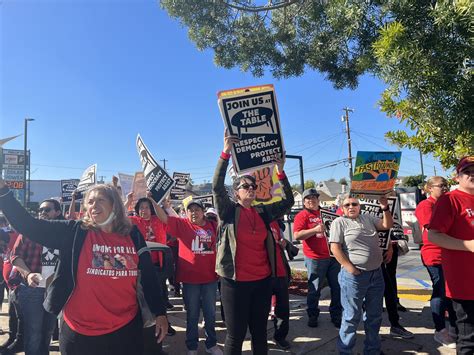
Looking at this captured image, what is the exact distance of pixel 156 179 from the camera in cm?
482

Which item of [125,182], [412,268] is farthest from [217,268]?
[412,268]

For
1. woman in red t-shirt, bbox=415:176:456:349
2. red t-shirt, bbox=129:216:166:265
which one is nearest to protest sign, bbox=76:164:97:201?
red t-shirt, bbox=129:216:166:265

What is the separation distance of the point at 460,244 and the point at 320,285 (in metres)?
2.68

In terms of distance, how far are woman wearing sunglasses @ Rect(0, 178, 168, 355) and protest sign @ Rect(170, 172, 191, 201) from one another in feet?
23.4

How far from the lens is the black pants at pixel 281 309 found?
4.66 m

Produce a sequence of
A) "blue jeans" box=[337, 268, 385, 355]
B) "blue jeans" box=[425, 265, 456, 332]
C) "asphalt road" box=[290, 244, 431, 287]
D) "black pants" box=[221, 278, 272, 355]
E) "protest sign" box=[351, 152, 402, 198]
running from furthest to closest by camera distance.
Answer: "asphalt road" box=[290, 244, 431, 287]
"blue jeans" box=[425, 265, 456, 332]
"protest sign" box=[351, 152, 402, 198]
"blue jeans" box=[337, 268, 385, 355]
"black pants" box=[221, 278, 272, 355]

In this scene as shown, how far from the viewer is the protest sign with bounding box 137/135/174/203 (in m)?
4.77

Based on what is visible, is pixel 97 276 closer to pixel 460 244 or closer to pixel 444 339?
pixel 460 244

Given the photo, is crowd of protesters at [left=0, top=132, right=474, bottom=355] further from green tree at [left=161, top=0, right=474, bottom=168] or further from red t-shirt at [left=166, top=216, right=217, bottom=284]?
green tree at [left=161, top=0, right=474, bottom=168]

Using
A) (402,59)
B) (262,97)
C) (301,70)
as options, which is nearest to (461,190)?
(402,59)

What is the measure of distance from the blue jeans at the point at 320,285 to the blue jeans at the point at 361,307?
142 centimetres

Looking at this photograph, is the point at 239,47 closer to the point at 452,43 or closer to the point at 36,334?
the point at 452,43

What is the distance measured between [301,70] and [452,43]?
3.52 m

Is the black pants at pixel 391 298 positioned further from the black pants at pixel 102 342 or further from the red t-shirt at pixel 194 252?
the black pants at pixel 102 342
